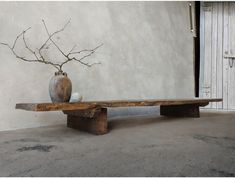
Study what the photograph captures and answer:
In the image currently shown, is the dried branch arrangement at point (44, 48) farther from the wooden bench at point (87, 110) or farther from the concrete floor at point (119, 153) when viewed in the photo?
the concrete floor at point (119, 153)

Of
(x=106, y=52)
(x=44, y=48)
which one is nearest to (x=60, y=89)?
(x=44, y=48)

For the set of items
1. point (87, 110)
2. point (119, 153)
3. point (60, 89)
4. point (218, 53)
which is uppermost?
point (218, 53)

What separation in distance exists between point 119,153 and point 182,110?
1.75 meters

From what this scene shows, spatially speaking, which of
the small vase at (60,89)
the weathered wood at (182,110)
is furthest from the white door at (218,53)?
the small vase at (60,89)

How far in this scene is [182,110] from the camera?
9.21 ft

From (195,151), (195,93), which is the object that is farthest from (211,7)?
(195,151)

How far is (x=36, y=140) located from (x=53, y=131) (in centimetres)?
32

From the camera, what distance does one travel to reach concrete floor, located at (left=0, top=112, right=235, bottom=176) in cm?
95

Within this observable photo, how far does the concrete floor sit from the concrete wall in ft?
1.31

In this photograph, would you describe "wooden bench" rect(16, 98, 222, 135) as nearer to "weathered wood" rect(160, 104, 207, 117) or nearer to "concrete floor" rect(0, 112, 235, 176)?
"concrete floor" rect(0, 112, 235, 176)

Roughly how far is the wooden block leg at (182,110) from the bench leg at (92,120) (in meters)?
1.30

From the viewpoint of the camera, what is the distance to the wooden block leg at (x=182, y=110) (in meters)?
2.73

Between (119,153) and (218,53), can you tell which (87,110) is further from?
(218,53)

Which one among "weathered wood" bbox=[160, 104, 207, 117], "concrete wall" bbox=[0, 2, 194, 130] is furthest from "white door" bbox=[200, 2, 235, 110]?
"weathered wood" bbox=[160, 104, 207, 117]
